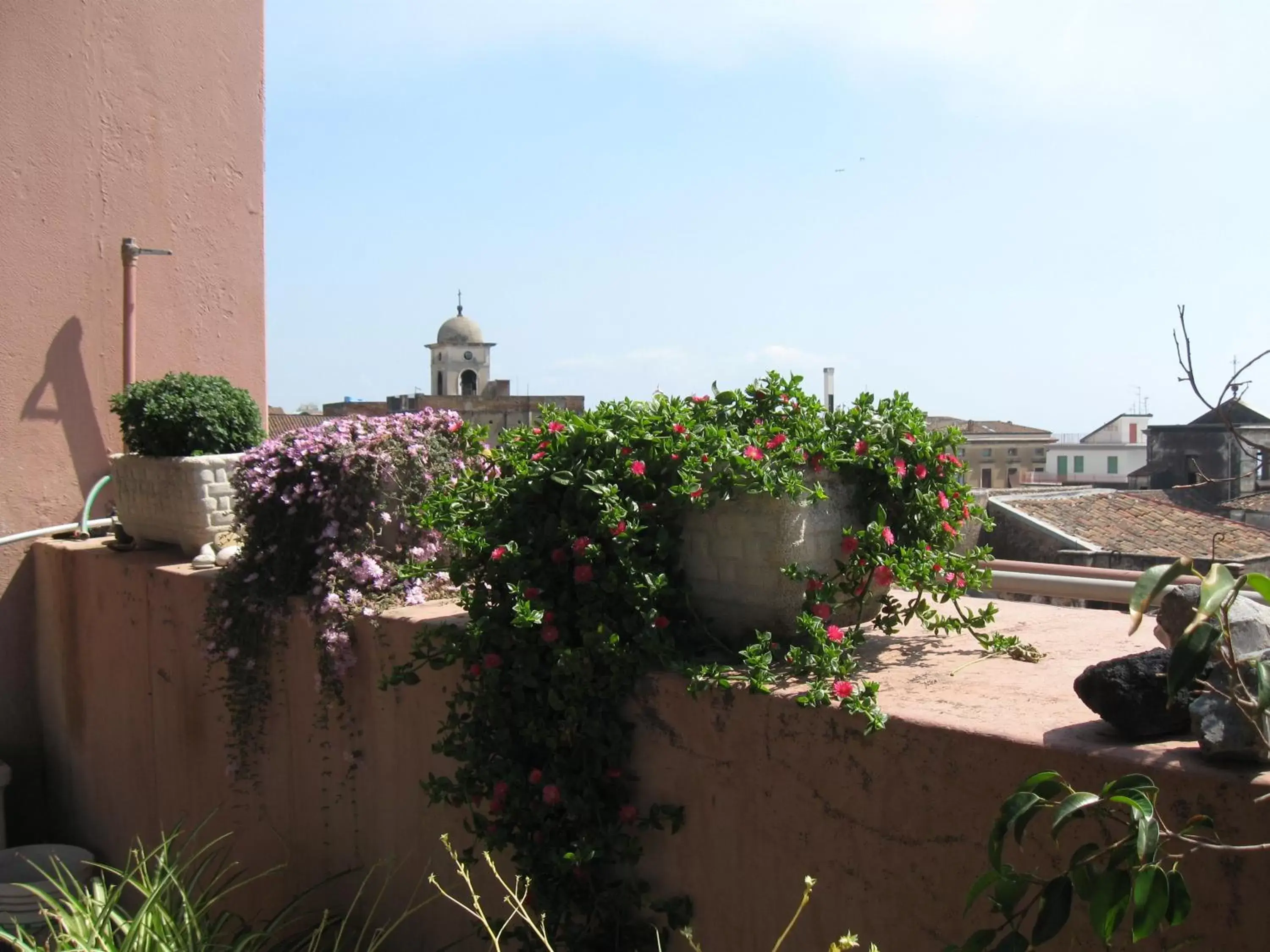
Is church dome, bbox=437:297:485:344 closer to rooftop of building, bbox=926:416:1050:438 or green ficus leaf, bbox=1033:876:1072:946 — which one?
rooftop of building, bbox=926:416:1050:438

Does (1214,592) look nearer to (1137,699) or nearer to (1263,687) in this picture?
(1263,687)

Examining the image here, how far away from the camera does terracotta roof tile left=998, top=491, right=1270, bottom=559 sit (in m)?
16.8

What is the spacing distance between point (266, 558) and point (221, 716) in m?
0.68

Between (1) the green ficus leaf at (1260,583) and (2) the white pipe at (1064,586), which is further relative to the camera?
(2) the white pipe at (1064,586)

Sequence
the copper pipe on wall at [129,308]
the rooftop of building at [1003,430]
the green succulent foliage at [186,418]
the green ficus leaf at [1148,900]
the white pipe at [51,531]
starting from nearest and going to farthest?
the green ficus leaf at [1148,900]
the green succulent foliage at [186,418]
the white pipe at [51,531]
the copper pipe on wall at [129,308]
the rooftop of building at [1003,430]

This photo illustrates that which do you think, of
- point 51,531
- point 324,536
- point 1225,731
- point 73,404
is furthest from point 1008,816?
point 73,404

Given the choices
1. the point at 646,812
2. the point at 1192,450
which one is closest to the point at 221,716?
the point at 646,812

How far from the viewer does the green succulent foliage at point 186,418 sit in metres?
4.82

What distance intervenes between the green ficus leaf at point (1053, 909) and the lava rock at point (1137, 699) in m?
0.48

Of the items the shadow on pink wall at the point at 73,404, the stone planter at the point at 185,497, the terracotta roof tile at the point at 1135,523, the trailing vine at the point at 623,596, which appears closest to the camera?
the trailing vine at the point at 623,596

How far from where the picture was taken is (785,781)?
2375mm

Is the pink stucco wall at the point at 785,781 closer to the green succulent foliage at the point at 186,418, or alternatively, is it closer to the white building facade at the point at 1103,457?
the green succulent foliage at the point at 186,418

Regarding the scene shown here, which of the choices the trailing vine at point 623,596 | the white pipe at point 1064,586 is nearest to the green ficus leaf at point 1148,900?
the trailing vine at point 623,596

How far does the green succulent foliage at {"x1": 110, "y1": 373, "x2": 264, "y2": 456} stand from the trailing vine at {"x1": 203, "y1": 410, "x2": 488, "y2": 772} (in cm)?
94
